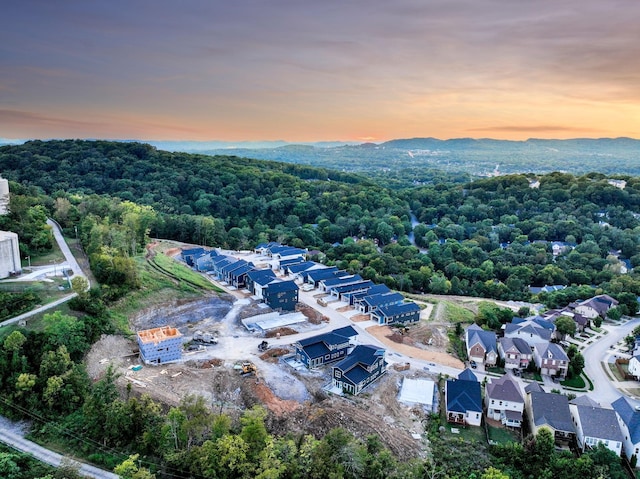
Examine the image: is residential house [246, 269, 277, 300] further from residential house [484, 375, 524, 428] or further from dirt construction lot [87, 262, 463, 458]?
residential house [484, 375, 524, 428]

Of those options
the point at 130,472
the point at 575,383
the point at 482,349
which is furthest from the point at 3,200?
the point at 575,383

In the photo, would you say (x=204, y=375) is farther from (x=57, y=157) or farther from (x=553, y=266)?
(x=57, y=157)

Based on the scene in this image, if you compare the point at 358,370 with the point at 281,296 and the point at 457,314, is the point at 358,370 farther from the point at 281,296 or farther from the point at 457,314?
the point at 457,314

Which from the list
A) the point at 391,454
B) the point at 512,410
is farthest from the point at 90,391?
the point at 512,410

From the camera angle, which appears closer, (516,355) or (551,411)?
(551,411)

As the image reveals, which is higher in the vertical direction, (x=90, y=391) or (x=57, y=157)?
(x=57, y=157)

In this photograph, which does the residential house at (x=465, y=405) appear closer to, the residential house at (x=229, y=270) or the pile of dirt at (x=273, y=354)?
the pile of dirt at (x=273, y=354)

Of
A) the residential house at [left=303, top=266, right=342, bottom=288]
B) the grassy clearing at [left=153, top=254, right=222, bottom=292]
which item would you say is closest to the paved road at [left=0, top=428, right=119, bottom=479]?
the grassy clearing at [left=153, top=254, right=222, bottom=292]
